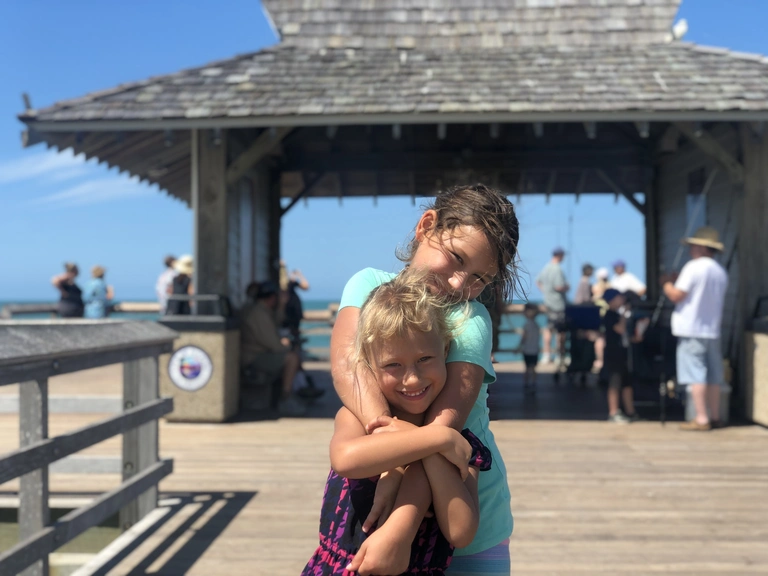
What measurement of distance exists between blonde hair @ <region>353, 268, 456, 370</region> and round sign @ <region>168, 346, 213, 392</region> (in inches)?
245

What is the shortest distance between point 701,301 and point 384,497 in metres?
6.33

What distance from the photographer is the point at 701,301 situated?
23.1 ft

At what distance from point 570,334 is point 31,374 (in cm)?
857

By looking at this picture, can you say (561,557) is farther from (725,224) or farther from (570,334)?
(570,334)

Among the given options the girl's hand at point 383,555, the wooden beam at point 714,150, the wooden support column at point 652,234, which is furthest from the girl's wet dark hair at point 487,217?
the wooden support column at point 652,234

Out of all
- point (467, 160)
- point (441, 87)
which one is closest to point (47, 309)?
point (467, 160)

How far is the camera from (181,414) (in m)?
7.51

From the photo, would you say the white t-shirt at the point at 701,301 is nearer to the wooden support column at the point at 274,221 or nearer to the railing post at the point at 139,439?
the railing post at the point at 139,439

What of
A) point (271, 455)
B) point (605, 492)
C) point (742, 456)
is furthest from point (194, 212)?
point (742, 456)

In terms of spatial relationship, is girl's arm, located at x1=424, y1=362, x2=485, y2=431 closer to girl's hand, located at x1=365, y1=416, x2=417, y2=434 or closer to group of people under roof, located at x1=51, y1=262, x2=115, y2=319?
girl's hand, located at x1=365, y1=416, x2=417, y2=434

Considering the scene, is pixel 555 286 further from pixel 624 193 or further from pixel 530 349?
pixel 530 349

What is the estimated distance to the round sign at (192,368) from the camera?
7.50 metres

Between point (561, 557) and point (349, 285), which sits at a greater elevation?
point (349, 285)

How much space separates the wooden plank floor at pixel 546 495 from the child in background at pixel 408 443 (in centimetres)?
47
